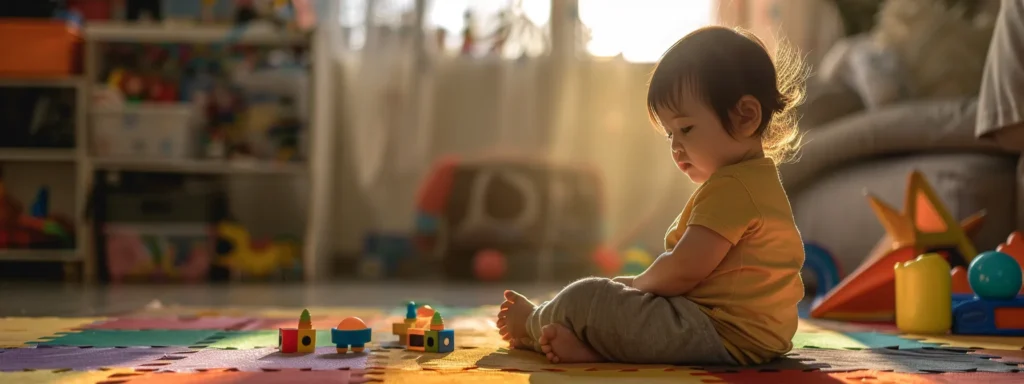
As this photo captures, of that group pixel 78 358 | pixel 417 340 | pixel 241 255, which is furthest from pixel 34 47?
pixel 417 340

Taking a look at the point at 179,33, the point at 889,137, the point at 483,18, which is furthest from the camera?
the point at 483,18

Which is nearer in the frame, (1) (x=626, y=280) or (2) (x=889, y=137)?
(1) (x=626, y=280)

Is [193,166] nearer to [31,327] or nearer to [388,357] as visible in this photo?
[31,327]

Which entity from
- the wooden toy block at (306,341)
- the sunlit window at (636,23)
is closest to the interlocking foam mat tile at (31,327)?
the wooden toy block at (306,341)

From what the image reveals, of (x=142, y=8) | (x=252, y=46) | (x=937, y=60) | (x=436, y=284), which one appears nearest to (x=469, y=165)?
(x=436, y=284)

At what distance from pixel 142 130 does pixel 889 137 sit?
84.5 inches

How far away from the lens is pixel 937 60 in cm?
264

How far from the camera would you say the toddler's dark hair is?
1.10m

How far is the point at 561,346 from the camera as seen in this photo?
Result: 44.6 inches

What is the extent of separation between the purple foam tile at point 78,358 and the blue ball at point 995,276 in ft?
3.82

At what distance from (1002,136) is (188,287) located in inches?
80.1

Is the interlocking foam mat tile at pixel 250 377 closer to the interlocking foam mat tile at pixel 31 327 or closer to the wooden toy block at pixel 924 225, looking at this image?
the interlocking foam mat tile at pixel 31 327

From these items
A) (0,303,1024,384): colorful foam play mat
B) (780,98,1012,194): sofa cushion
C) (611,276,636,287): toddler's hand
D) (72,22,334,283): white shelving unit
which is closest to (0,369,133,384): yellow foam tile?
(0,303,1024,384): colorful foam play mat

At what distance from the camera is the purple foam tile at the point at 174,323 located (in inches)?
60.0
